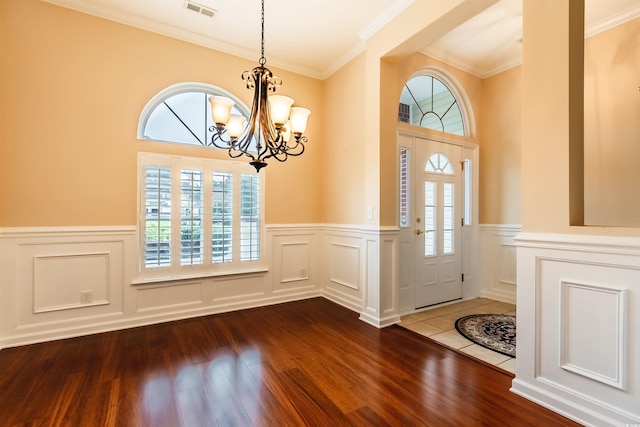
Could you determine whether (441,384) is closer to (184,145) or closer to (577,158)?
(577,158)

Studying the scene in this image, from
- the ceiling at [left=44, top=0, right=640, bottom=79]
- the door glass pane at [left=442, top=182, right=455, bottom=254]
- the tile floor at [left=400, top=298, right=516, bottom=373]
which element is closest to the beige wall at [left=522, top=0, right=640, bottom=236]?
the tile floor at [left=400, top=298, right=516, bottom=373]

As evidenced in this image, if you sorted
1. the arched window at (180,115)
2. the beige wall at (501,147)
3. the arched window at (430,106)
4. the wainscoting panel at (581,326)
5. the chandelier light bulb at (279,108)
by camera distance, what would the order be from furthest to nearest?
the beige wall at (501,147), the arched window at (430,106), the arched window at (180,115), the chandelier light bulb at (279,108), the wainscoting panel at (581,326)

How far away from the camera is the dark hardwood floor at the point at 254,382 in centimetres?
175

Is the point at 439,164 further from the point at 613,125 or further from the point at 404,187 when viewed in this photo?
the point at 613,125

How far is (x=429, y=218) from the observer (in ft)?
12.5

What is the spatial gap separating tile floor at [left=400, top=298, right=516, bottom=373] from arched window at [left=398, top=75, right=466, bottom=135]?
7.63 ft

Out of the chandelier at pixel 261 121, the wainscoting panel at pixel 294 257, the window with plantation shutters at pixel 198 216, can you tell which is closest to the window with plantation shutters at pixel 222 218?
the window with plantation shutters at pixel 198 216

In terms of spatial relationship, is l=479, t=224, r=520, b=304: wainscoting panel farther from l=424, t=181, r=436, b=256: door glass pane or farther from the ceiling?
the ceiling

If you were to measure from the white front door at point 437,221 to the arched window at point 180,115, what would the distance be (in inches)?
93.4

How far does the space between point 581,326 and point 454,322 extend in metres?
1.60

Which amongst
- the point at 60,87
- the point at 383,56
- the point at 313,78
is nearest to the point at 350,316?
the point at 383,56

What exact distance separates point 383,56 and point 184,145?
2383 millimetres

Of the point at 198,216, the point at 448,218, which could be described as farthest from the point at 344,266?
the point at 198,216

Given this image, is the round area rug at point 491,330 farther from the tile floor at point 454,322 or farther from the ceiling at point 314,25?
the ceiling at point 314,25
